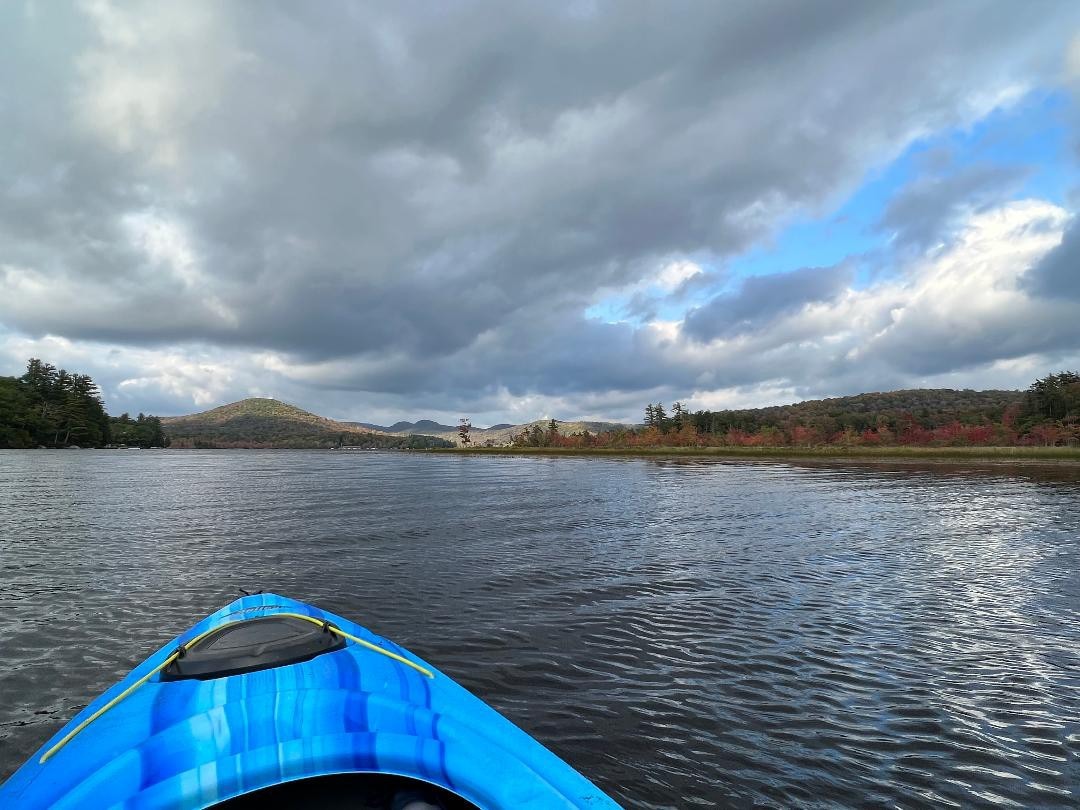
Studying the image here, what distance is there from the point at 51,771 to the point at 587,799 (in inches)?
141

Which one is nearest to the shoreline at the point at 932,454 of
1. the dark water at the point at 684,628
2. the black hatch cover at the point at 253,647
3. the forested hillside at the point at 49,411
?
the dark water at the point at 684,628

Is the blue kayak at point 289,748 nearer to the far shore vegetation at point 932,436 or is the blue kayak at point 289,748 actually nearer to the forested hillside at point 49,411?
the far shore vegetation at point 932,436

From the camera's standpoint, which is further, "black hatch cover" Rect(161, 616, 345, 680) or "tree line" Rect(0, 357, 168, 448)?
"tree line" Rect(0, 357, 168, 448)

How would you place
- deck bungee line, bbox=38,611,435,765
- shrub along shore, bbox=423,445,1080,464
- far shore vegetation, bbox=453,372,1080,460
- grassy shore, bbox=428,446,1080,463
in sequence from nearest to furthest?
1. deck bungee line, bbox=38,611,435,765
2. shrub along shore, bbox=423,445,1080,464
3. grassy shore, bbox=428,446,1080,463
4. far shore vegetation, bbox=453,372,1080,460

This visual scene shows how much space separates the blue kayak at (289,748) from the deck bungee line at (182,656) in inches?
0.8

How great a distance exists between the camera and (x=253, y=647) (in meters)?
5.29

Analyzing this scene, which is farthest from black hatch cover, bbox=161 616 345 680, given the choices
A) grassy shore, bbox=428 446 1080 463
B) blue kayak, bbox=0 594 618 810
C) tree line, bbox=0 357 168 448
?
tree line, bbox=0 357 168 448

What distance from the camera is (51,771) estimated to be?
3.70 m

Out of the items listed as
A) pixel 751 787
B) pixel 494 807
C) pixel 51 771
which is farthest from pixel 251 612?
pixel 751 787

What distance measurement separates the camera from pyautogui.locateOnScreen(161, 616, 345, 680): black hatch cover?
488 centimetres

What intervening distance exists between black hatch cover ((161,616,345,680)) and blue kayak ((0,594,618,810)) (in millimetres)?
25

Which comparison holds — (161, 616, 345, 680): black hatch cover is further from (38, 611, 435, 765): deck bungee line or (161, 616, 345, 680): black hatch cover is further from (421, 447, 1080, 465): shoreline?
(421, 447, 1080, 465): shoreline

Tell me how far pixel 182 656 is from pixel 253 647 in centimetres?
64

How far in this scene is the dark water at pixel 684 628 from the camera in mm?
6344
